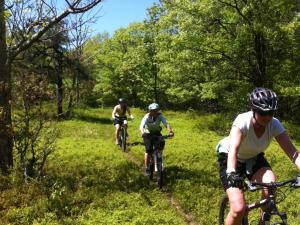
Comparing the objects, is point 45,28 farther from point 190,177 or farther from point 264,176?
point 264,176

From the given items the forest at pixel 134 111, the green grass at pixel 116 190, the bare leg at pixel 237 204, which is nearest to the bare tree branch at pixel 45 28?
the forest at pixel 134 111

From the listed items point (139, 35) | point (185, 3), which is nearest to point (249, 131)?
point (185, 3)

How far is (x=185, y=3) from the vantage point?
25984 millimetres

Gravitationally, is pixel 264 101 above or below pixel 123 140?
above

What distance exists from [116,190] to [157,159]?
173 centimetres

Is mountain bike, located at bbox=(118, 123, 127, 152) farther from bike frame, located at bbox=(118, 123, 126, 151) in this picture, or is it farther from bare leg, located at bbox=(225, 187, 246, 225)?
bare leg, located at bbox=(225, 187, 246, 225)

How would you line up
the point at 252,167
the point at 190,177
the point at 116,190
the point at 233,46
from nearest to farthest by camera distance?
the point at 252,167 < the point at 116,190 < the point at 190,177 < the point at 233,46

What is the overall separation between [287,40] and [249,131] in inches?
758

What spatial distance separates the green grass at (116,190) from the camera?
10039 millimetres

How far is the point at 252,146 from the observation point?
620 centimetres

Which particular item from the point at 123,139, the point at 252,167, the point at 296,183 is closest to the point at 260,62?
the point at 123,139

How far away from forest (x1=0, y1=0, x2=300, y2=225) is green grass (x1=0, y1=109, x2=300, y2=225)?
0.03m

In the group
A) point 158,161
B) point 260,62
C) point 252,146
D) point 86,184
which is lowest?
point 86,184

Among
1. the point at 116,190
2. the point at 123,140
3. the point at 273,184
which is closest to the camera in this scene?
the point at 273,184
